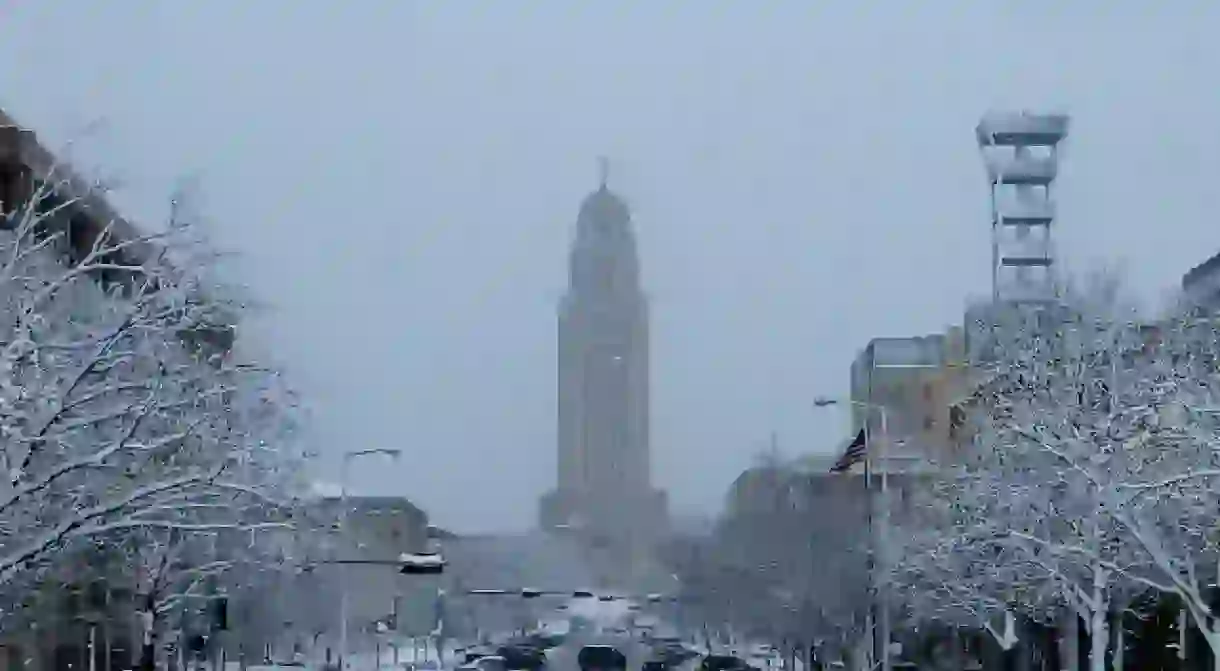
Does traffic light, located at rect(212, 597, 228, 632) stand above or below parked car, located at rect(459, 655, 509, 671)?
above

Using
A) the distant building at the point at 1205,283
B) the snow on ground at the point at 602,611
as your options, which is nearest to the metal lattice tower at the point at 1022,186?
the distant building at the point at 1205,283

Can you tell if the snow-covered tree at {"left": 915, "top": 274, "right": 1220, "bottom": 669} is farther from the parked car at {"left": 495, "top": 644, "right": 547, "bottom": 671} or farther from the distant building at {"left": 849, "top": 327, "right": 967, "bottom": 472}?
the distant building at {"left": 849, "top": 327, "right": 967, "bottom": 472}

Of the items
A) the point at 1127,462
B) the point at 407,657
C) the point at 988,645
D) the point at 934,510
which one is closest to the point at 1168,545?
the point at 1127,462

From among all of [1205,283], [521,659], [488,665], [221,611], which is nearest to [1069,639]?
[1205,283]

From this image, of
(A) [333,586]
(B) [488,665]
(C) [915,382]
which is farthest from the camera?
(C) [915,382]

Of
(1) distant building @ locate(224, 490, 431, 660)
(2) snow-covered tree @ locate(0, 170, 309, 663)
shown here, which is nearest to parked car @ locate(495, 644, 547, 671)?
(1) distant building @ locate(224, 490, 431, 660)

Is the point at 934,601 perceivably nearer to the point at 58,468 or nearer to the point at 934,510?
the point at 934,510

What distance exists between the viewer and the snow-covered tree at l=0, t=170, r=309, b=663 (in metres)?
27.0

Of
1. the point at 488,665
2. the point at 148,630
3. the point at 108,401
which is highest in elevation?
the point at 108,401

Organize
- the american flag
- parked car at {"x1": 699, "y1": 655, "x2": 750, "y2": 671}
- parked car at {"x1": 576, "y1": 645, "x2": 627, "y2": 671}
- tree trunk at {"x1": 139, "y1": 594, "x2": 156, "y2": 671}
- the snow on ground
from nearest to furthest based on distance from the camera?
tree trunk at {"x1": 139, "y1": 594, "x2": 156, "y2": 671} → parked car at {"x1": 699, "y1": 655, "x2": 750, "y2": 671} → parked car at {"x1": 576, "y1": 645, "x2": 627, "y2": 671} → the american flag → the snow on ground

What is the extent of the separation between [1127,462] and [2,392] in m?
26.0

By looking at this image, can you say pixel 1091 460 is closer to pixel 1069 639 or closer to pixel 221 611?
pixel 1069 639

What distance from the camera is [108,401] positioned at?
35.5 metres

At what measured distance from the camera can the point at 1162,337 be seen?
44.3 m
